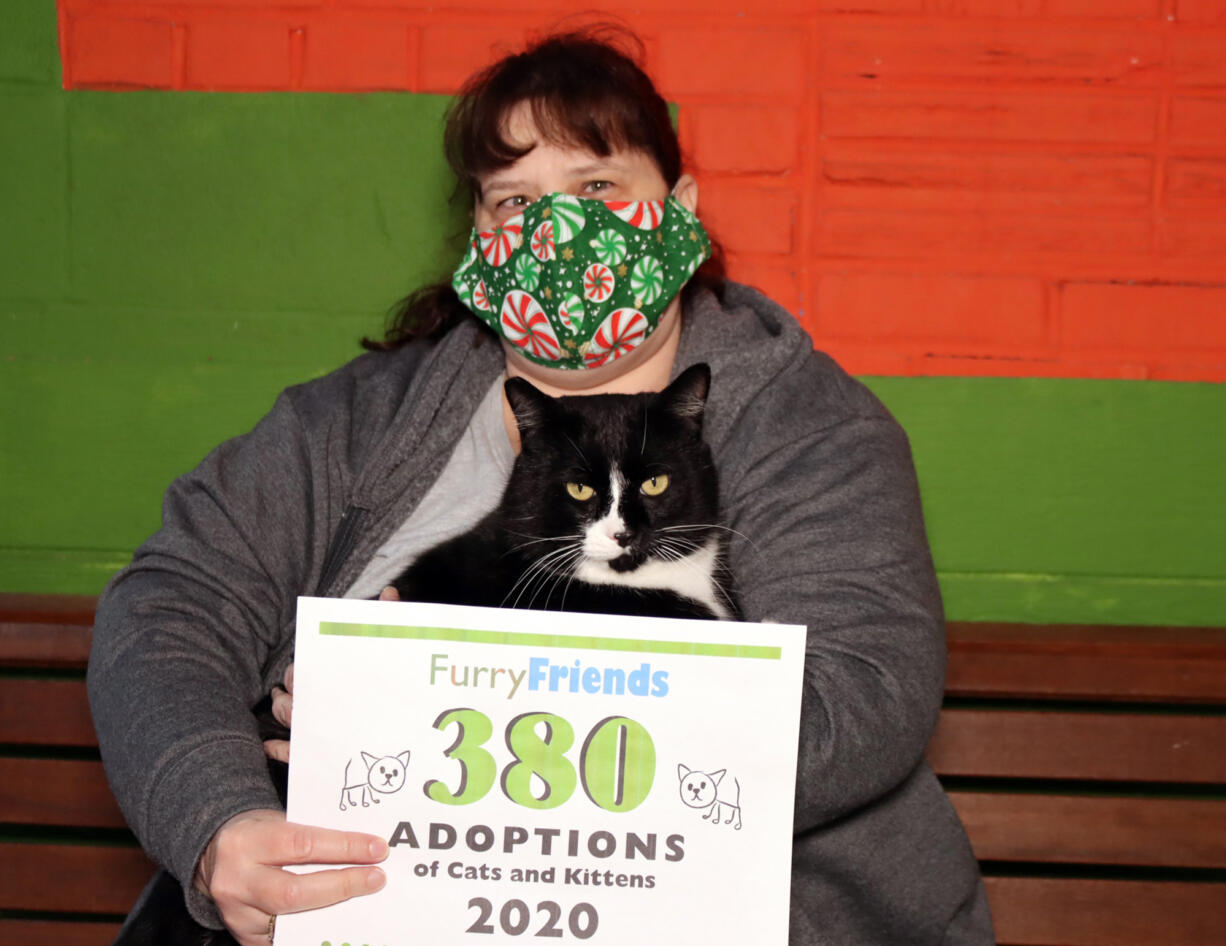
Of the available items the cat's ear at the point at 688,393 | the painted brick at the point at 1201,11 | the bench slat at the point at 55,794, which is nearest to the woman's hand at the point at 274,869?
the cat's ear at the point at 688,393

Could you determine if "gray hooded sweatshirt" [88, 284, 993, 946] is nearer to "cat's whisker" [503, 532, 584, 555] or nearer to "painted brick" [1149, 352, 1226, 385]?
"cat's whisker" [503, 532, 584, 555]

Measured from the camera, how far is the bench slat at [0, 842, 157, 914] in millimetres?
1796

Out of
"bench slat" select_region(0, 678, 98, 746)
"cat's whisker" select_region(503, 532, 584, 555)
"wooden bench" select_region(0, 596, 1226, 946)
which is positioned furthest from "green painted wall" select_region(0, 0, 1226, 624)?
"cat's whisker" select_region(503, 532, 584, 555)

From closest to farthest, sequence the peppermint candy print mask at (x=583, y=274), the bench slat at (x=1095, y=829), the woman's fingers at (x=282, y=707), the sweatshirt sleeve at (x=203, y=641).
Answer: the sweatshirt sleeve at (x=203, y=641) → the woman's fingers at (x=282, y=707) → the peppermint candy print mask at (x=583, y=274) → the bench slat at (x=1095, y=829)

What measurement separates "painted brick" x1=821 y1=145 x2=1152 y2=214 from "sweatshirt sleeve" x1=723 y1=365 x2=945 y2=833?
0.62 m

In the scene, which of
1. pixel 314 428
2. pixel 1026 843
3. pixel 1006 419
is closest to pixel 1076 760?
pixel 1026 843

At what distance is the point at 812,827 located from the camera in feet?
4.02

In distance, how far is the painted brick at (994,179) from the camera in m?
1.93

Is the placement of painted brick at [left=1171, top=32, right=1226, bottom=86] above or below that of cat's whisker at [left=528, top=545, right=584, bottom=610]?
above

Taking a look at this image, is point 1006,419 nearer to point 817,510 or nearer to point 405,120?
point 817,510

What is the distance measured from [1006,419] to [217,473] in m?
1.37

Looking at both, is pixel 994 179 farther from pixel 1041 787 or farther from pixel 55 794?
pixel 55 794

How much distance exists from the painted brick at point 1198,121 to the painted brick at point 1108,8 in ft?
0.54

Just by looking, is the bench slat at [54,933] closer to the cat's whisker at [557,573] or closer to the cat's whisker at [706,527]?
the cat's whisker at [557,573]
